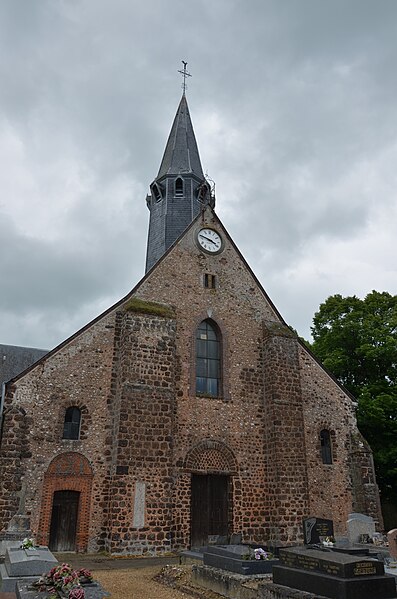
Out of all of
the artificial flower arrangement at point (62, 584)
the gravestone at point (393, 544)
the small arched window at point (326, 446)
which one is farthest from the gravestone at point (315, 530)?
the artificial flower arrangement at point (62, 584)

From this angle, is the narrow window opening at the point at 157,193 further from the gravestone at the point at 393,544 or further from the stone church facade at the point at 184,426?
the gravestone at the point at 393,544

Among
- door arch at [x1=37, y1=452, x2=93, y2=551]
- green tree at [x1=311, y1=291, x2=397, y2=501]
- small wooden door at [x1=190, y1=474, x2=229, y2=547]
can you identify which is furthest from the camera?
green tree at [x1=311, y1=291, x2=397, y2=501]

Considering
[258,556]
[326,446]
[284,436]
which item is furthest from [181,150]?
[258,556]

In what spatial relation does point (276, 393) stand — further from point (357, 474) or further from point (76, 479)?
point (76, 479)

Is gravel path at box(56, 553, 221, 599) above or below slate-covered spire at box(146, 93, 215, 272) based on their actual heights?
below

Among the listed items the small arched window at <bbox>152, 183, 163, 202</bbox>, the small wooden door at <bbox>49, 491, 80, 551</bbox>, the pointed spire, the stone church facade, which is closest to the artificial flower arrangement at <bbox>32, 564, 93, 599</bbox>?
the stone church facade

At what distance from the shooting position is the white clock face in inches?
695

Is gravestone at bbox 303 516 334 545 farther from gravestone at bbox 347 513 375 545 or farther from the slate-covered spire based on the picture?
the slate-covered spire

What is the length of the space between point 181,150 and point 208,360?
→ 12370 mm

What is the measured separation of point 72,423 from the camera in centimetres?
1384

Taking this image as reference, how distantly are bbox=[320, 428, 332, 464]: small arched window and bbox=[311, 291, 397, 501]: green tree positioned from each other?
393 cm

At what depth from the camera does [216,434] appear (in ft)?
49.9

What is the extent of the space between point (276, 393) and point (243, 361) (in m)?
1.57

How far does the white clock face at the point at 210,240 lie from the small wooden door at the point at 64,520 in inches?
363
